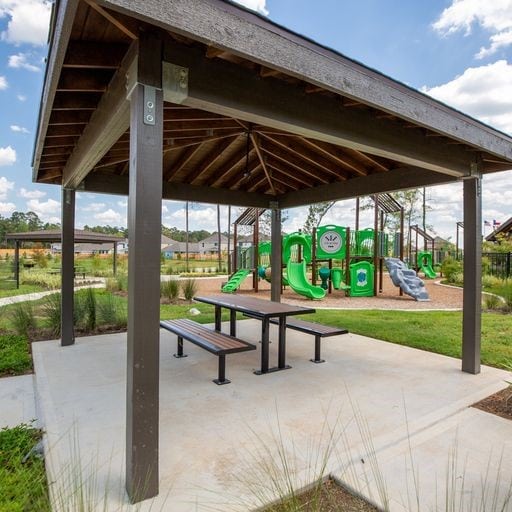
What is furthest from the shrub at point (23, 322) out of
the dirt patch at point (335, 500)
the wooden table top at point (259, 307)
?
the dirt patch at point (335, 500)

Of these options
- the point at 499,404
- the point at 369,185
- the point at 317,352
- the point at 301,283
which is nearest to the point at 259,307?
the point at 317,352

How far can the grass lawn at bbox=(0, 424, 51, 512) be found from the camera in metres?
1.55

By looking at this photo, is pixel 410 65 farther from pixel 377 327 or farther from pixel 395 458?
pixel 395 458

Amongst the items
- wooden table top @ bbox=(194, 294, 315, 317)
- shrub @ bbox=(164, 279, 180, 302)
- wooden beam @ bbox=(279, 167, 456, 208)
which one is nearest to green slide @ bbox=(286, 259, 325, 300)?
shrub @ bbox=(164, 279, 180, 302)

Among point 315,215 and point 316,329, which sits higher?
point 315,215

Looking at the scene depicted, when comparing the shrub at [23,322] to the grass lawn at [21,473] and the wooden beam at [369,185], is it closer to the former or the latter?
the grass lawn at [21,473]

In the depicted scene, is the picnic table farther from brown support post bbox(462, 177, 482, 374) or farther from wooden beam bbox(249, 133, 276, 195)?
wooden beam bbox(249, 133, 276, 195)

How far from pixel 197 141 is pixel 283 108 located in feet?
7.08

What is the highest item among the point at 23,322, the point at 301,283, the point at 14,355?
the point at 301,283

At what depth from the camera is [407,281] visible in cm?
1195

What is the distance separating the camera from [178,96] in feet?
6.74

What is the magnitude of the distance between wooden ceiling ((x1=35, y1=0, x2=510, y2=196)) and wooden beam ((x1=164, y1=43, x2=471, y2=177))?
0.06 metres

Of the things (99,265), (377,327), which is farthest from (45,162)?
(99,265)

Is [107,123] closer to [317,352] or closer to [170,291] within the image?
[317,352]
